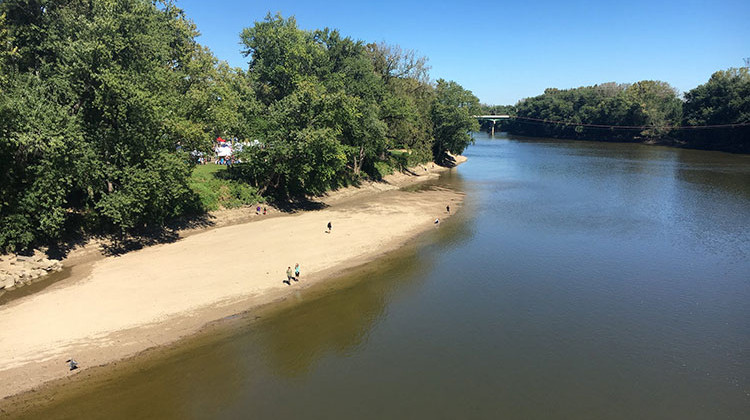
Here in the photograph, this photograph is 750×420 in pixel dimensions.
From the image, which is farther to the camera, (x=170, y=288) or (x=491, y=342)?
(x=170, y=288)

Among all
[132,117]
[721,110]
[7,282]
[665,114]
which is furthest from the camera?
[665,114]

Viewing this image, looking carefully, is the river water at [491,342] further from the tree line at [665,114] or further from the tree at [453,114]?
the tree line at [665,114]

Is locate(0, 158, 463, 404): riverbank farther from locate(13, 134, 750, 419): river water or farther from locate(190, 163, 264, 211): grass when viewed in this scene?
locate(190, 163, 264, 211): grass

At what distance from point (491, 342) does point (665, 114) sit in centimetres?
16906

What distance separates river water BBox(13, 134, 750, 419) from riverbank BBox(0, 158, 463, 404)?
2190mm

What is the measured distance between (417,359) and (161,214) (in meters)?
29.2

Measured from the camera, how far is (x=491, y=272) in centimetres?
3469

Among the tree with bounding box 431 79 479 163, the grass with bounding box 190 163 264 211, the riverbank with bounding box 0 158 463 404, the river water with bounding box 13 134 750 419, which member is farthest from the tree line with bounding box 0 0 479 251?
the tree with bounding box 431 79 479 163

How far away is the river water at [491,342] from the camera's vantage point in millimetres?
18906

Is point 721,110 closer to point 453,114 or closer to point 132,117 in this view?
point 453,114

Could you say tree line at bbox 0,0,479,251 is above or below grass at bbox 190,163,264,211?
above

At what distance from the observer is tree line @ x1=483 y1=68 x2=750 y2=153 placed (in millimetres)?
121250

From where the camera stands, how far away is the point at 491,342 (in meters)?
24.1

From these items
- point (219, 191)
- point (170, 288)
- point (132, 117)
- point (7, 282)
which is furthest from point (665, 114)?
point (7, 282)
